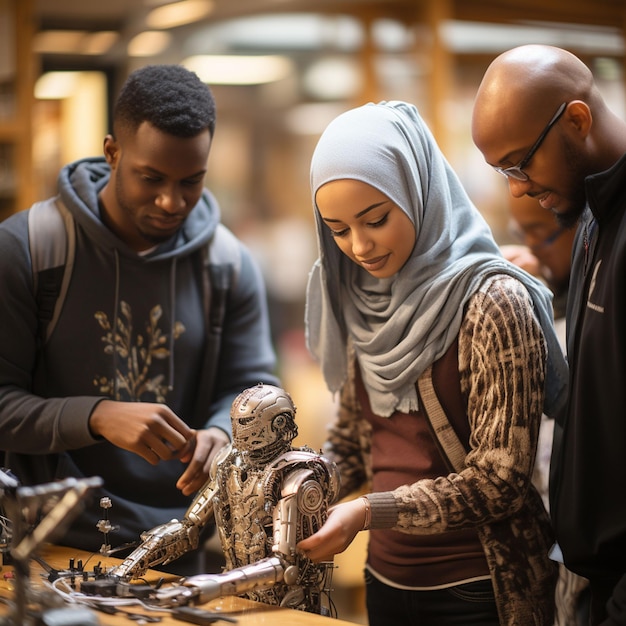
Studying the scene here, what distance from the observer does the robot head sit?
173 centimetres

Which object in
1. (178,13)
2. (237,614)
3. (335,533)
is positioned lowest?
(237,614)

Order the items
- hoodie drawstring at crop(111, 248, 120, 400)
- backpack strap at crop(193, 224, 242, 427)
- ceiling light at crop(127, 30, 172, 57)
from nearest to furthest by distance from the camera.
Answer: hoodie drawstring at crop(111, 248, 120, 400) < backpack strap at crop(193, 224, 242, 427) < ceiling light at crop(127, 30, 172, 57)

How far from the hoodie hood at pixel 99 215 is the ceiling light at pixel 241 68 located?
137 inches

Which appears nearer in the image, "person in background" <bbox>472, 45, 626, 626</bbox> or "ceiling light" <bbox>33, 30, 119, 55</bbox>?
"person in background" <bbox>472, 45, 626, 626</bbox>

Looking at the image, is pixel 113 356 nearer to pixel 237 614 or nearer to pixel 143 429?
pixel 143 429

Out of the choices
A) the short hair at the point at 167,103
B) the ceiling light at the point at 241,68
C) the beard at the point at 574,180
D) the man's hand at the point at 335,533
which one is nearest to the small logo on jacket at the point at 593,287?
the beard at the point at 574,180

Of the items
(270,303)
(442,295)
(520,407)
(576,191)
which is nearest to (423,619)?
(520,407)

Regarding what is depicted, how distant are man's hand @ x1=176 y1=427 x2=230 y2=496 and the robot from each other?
0.10 meters

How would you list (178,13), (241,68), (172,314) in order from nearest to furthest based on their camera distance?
(172,314) < (178,13) < (241,68)

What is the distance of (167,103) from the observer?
2.12 m

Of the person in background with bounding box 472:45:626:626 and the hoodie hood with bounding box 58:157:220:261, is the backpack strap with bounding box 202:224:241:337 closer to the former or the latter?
the hoodie hood with bounding box 58:157:220:261

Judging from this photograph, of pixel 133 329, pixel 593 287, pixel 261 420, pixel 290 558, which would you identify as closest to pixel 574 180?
pixel 593 287

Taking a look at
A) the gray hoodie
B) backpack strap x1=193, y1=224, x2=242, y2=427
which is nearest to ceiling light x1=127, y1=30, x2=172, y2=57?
the gray hoodie

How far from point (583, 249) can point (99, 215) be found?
1.12m
